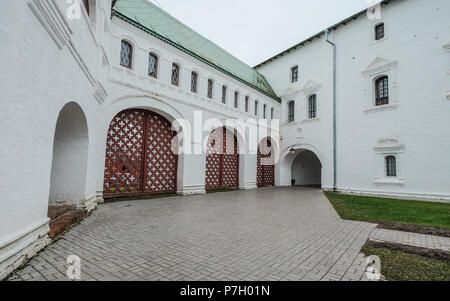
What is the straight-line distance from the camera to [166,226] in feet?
16.9

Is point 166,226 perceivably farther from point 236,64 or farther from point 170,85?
point 236,64

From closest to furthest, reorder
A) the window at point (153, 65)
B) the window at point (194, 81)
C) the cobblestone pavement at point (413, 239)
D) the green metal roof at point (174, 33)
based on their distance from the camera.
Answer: the cobblestone pavement at point (413, 239), the green metal roof at point (174, 33), the window at point (153, 65), the window at point (194, 81)

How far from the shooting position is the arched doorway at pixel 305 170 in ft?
63.5

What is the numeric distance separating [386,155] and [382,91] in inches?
146

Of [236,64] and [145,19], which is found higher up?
[236,64]

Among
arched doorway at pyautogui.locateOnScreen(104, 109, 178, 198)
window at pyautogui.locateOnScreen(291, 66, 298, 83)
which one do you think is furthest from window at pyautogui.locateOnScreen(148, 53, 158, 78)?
window at pyautogui.locateOnScreen(291, 66, 298, 83)

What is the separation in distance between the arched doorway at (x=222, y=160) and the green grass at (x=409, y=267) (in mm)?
9631

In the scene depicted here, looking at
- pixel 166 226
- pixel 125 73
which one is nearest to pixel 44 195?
pixel 166 226

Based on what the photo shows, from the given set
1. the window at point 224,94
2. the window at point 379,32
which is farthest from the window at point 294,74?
the window at point 224,94

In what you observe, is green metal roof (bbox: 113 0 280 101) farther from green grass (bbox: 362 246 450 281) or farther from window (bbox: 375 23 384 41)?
green grass (bbox: 362 246 450 281)

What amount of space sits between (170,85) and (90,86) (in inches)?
177

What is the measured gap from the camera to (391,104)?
39.4 ft

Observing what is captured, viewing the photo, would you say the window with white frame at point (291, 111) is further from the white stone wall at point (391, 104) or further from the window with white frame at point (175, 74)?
the window with white frame at point (175, 74)

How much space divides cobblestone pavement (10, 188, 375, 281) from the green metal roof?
7.62 meters
